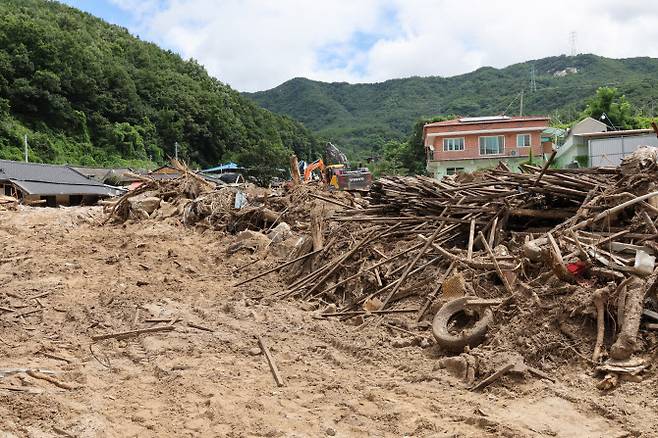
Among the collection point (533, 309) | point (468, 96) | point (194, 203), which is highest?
point (468, 96)

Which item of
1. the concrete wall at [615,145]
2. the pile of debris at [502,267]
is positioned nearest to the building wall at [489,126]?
the concrete wall at [615,145]

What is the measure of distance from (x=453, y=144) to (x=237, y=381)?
39.2 metres

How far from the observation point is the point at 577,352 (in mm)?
4031

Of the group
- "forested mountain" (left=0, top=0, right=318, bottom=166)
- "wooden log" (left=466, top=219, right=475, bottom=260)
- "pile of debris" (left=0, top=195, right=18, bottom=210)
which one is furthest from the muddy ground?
"forested mountain" (left=0, top=0, right=318, bottom=166)

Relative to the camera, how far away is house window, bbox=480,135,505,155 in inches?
1609

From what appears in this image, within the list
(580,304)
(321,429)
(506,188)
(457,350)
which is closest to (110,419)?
(321,429)

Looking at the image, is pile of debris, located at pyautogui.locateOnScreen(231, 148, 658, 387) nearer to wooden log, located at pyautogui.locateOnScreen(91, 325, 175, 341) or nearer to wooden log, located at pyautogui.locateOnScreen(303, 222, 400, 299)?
wooden log, located at pyautogui.locateOnScreen(303, 222, 400, 299)

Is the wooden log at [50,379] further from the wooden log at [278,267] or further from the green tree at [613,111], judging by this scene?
the green tree at [613,111]

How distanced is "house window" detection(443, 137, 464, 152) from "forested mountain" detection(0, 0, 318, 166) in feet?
48.6

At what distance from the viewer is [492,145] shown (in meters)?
41.1

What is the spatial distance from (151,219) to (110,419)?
9.18 meters

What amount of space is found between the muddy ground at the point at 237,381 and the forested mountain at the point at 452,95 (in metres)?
50.1

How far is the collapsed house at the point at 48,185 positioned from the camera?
2805cm

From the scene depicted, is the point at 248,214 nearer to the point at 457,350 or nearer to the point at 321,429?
the point at 457,350
